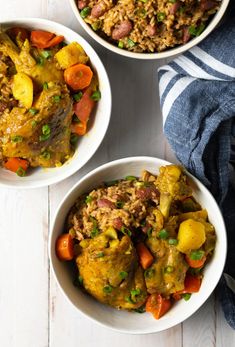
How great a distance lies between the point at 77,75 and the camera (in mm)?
2170

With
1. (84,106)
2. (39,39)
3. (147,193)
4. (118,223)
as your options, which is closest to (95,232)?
(118,223)

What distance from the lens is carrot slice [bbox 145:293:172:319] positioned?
223 cm

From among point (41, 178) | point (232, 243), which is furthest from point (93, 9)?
point (232, 243)

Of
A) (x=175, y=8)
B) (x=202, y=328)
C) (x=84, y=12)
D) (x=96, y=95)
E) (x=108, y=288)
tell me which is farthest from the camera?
(x=202, y=328)

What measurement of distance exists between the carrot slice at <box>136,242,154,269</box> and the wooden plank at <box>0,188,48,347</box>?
429 mm

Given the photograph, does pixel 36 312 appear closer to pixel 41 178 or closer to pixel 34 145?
pixel 41 178

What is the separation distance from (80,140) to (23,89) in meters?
0.30

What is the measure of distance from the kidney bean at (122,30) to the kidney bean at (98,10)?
65 mm

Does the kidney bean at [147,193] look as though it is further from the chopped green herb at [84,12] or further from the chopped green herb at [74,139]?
the chopped green herb at [84,12]

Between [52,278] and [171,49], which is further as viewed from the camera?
[52,278]

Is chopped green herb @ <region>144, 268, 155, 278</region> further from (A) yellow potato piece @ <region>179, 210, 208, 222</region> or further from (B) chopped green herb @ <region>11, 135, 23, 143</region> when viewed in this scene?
(B) chopped green herb @ <region>11, 135, 23, 143</region>

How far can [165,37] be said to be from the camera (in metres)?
2.02

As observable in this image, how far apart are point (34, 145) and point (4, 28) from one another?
0.41m

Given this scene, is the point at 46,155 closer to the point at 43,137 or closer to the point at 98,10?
the point at 43,137
